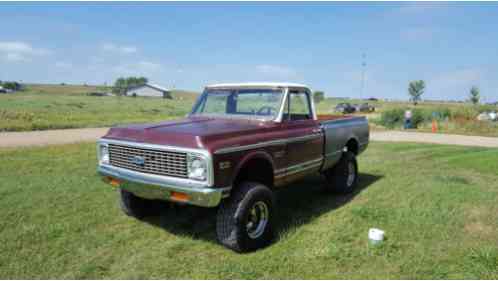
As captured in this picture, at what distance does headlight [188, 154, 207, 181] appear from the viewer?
3.47 m

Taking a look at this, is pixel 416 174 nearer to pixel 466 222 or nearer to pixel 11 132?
pixel 466 222

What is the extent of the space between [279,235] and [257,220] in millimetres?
440

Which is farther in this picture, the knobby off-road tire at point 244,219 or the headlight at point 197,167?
the knobby off-road tire at point 244,219

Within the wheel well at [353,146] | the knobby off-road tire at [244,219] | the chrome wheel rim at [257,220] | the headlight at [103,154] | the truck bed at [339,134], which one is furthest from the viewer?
the wheel well at [353,146]

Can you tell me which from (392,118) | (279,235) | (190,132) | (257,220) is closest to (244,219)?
(257,220)

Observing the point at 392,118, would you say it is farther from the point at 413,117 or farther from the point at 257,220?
the point at 257,220

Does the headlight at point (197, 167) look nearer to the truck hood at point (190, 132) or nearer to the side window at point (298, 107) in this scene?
the truck hood at point (190, 132)

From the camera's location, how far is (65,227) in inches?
178

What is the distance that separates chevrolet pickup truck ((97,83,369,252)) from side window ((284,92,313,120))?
0.01 metres

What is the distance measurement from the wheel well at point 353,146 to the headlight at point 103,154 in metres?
4.29

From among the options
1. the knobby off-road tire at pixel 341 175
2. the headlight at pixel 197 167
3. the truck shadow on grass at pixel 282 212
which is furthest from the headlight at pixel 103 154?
the knobby off-road tire at pixel 341 175

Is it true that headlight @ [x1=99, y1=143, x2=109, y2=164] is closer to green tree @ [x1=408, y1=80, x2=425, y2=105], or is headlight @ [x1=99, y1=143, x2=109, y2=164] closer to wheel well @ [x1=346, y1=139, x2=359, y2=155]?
wheel well @ [x1=346, y1=139, x2=359, y2=155]

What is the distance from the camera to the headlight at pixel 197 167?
3471mm

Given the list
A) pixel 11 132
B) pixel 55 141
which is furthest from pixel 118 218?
pixel 11 132
